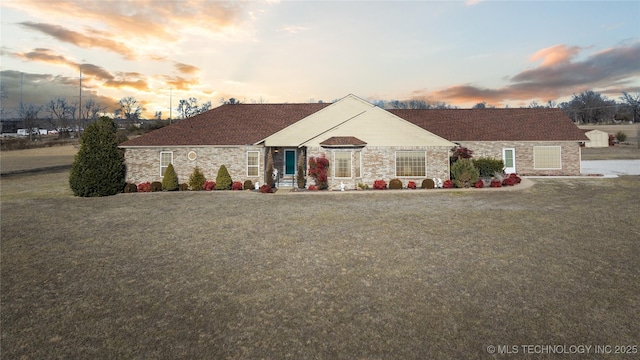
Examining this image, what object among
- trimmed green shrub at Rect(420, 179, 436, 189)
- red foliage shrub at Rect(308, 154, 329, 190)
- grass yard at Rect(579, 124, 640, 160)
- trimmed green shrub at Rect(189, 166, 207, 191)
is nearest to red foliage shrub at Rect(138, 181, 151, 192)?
trimmed green shrub at Rect(189, 166, 207, 191)

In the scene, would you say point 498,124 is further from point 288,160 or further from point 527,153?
point 288,160

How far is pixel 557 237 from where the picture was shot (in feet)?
36.4

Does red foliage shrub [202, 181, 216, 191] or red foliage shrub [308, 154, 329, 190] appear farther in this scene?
red foliage shrub [202, 181, 216, 191]

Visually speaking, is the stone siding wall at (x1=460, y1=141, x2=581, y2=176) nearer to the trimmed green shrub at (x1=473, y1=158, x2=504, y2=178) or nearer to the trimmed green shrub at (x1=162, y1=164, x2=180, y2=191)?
the trimmed green shrub at (x1=473, y1=158, x2=504, y2=178)

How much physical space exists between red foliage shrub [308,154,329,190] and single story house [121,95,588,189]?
486 millimetres

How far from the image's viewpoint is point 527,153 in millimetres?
28812

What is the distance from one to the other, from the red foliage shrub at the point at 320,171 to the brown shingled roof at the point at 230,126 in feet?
18.1

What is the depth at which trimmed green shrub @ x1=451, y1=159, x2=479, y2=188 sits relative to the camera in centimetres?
2269

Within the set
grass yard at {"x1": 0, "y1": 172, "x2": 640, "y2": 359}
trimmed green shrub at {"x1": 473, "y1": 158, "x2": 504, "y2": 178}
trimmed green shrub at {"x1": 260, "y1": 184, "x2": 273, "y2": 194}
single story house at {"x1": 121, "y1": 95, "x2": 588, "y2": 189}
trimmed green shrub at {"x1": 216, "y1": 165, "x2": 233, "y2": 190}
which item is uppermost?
single story house at {"x1": 121, "y1": 95, "x2": 588, "y2": 189}

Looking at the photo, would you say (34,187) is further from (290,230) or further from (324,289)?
(324,289)

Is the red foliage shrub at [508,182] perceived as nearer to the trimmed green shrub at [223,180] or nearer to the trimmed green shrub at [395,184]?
the trimmed green shrub at [395,184]

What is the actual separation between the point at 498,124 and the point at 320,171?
20164mm

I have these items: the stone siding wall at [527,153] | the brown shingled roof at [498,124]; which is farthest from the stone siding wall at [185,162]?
the stone siding wall at [527,153]

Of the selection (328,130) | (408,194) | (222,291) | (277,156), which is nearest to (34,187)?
(277,156)
